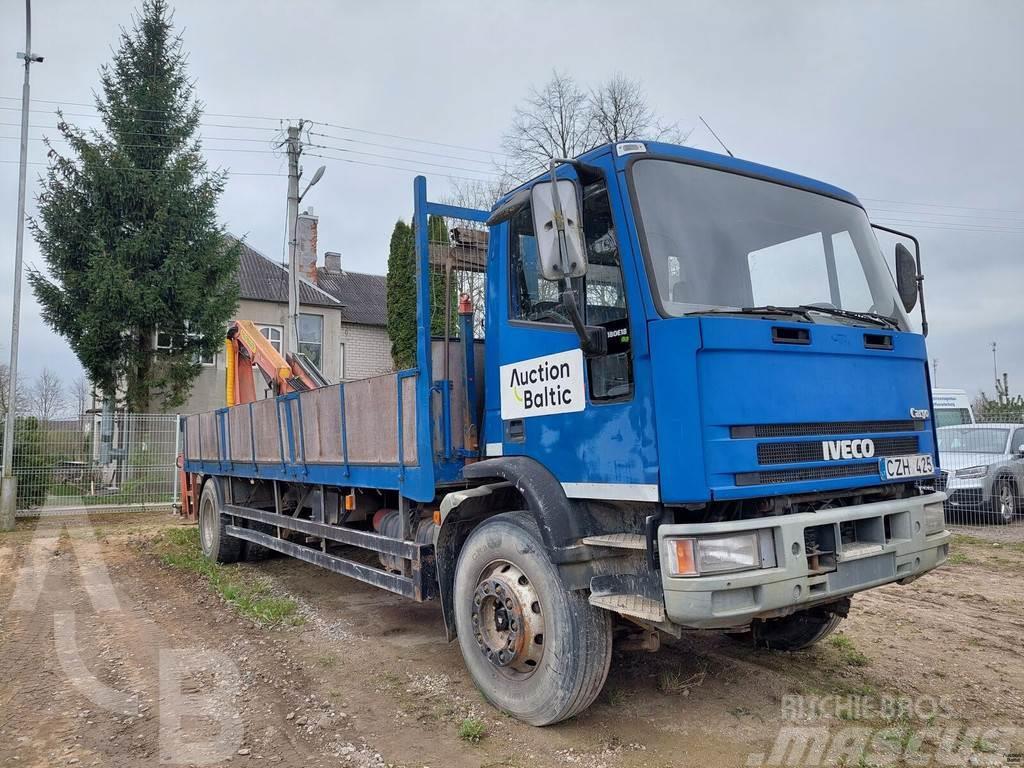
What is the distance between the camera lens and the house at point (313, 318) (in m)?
23.2

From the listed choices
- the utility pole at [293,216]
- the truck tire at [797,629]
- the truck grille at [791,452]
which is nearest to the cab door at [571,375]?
the truck grille at [791,452]

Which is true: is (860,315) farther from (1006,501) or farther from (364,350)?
(364,350)

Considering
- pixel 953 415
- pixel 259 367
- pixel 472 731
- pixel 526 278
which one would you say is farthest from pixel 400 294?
pixel 472 731

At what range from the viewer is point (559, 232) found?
3193mm

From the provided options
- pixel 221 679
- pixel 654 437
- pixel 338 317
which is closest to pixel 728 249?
pixel 654 437

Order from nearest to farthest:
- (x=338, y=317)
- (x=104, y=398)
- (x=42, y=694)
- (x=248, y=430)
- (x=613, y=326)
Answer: (x=613, y=326) → (x=42, y=694) → (x=248, y=430) → (x=104, y=398) → (x=338, y=317)

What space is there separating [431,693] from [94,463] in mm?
13167

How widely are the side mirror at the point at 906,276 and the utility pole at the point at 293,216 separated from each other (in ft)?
46.4

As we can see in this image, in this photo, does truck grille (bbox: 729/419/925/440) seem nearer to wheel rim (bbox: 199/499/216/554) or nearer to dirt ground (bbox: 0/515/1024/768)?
dirt ground (bbox: 0/515/1024/768)

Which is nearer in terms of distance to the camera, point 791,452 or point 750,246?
point 791,452

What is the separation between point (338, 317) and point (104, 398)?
325 inches

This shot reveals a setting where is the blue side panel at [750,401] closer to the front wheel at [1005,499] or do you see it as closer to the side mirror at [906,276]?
the side mirror at [906,276]

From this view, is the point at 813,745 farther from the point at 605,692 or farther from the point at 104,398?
the point at 104,398

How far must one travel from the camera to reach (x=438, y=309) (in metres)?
4.61
